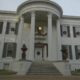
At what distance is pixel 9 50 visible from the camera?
22.9 meters

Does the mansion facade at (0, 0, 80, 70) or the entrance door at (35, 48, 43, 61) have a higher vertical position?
the mansion facade at (0, 0, 80, 70)

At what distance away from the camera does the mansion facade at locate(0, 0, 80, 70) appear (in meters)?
22.0

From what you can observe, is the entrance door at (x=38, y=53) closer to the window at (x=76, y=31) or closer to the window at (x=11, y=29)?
the window at (x=11, y=29)

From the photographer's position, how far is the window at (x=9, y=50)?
74.2 feet

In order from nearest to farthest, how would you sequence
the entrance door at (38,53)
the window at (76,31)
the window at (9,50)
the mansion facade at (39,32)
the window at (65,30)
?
the mansion facade at (39,32)
the window at (9,50)
the entrance door at (38,53)
the window at (65,30)
the window at (76,31)

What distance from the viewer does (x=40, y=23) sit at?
80.2 feet

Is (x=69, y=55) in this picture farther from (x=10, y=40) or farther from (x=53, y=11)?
(x=10, y=40)

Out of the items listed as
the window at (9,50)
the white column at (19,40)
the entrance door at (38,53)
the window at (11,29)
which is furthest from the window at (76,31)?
the window at (9,50)

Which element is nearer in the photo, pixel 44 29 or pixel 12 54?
pixel 12 54

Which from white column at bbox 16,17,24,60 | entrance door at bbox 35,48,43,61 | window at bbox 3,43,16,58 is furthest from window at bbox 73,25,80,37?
window at bbox 3,43,16,58

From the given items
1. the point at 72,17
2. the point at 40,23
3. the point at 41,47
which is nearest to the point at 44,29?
the point at 40,23

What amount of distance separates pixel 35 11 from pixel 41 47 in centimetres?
529

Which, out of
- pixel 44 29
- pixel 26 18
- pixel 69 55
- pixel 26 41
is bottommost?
pixel 69 55

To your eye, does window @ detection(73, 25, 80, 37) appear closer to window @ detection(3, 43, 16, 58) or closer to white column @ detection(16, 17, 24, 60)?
white column @ detection(16, 17, 24, 60)
